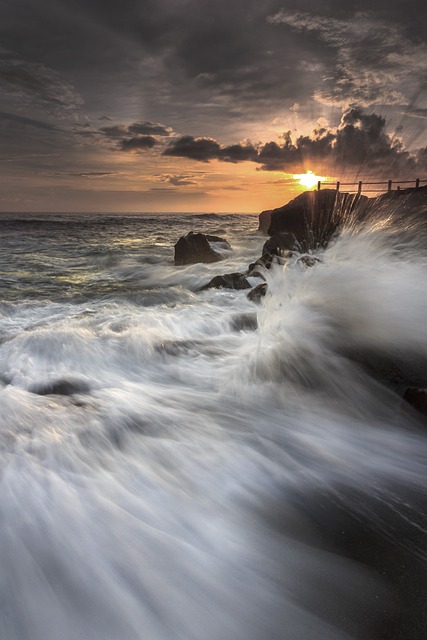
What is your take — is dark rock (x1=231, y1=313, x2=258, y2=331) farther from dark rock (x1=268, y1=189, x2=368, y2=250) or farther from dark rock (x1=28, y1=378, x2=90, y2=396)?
dark rock (x1=268, y1=189, x2=368, y2=250)

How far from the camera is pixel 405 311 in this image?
4289mm

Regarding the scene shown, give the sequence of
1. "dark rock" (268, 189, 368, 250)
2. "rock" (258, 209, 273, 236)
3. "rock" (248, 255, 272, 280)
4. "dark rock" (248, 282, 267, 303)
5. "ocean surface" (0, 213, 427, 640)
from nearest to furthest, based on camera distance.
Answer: "ocean surface" (0, 213, 427, 640)
"dark rock" (248, 282, 267, 303)
"rock" (248, 255, 272, 280)
"dark rock" (268, 189, 368, 250)
"rock" (258, 209, 273, 236)

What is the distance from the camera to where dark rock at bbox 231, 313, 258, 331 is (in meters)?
6.74

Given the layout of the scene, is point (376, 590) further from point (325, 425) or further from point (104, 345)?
point (104, 345)

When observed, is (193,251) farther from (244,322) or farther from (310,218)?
(244,322)

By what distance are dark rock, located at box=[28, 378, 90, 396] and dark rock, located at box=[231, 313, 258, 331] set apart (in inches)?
119

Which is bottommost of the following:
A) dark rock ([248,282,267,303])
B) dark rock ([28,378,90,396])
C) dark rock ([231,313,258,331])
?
dark rock ([28,378,90,396])

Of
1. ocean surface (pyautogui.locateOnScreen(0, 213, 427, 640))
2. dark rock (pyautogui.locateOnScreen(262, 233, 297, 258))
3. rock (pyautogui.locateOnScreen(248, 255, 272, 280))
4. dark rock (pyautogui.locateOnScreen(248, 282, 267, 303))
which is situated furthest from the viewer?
dark rock (pyautogui.locateOnScreen(262, 233, 297, 258))

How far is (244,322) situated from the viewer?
6953 millimetres

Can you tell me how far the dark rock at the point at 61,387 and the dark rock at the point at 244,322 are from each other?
119 inches

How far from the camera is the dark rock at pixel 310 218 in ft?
53.1

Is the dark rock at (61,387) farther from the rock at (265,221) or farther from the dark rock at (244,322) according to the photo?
the rock at (265,221)

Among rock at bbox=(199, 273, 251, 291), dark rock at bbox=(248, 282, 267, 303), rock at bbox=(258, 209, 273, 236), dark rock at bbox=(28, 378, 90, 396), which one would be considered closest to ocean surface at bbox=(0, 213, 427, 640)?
dark rock at bbox=(28, 378, 90, 396)

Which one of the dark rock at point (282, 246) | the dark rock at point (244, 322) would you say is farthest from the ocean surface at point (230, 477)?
the dark rock at point (282, 246)
